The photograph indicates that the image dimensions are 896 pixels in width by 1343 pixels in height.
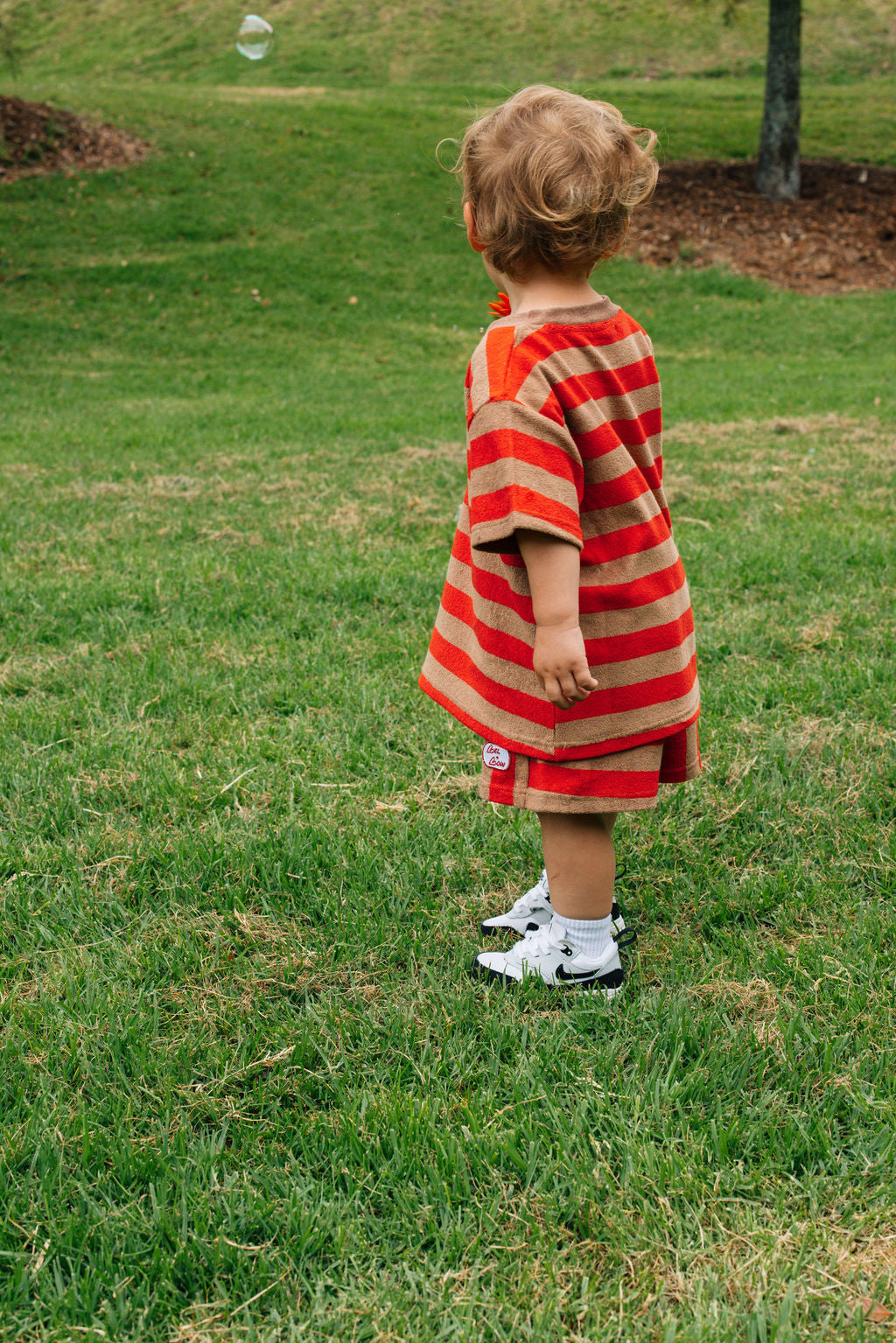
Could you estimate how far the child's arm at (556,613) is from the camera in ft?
5.67

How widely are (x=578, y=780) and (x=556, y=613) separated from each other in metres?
0.36

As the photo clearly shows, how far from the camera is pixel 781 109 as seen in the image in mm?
15883

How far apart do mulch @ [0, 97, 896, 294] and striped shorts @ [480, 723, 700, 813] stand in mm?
13709

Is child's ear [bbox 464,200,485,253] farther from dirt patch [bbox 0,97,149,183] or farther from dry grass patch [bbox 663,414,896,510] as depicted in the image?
dirt patch [bbox 0,97,149,183]

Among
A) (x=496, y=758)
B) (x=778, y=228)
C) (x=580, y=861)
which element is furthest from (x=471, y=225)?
(x=778, y=228)

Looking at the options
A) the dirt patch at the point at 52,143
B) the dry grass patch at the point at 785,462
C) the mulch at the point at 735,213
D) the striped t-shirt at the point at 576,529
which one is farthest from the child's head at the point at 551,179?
the dirt patch at the point at 52,143

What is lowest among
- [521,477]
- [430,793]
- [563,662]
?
[430,793]

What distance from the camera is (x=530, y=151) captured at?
173 cm

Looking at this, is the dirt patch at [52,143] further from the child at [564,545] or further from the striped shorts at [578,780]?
the striped shorts at [578,780]

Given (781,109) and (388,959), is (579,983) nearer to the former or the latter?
(388,959)

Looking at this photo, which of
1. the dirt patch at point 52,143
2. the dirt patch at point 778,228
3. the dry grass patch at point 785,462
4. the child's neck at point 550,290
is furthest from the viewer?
the dirt patch at point 52,143

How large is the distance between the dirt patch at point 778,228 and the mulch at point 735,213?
15 mm

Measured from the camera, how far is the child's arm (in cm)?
173

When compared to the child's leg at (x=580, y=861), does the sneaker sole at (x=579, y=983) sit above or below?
below
